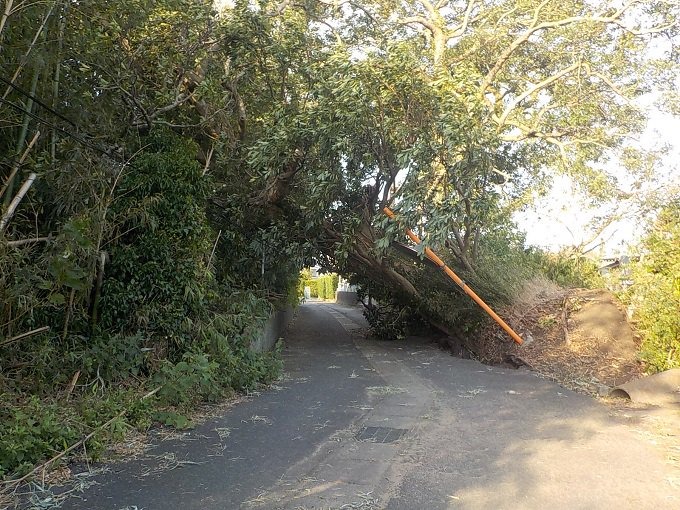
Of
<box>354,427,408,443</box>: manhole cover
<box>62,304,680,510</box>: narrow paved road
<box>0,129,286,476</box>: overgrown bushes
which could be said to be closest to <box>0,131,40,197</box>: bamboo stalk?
<box>0,129,286,476</box>: overgrown bushes

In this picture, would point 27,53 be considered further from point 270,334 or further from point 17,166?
point 270,334

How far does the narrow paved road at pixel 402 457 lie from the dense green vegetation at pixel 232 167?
916 mm

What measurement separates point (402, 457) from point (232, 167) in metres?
7.83

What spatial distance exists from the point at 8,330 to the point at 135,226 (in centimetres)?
243

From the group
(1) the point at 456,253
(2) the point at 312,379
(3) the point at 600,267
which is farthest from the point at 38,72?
(3) the point at 600,267

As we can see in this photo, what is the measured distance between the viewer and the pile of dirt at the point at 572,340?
35.7 feet

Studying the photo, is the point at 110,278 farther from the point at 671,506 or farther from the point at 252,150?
the point at 671,506

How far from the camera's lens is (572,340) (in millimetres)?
12570

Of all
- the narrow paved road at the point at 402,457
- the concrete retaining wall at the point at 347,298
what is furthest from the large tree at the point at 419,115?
the concrete retaining wall at the point at 347,298

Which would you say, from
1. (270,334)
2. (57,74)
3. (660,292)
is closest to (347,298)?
(270,334)

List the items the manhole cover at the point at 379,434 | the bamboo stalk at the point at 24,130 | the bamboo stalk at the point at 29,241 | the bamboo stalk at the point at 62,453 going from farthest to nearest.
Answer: the manhole cover at the point at 379,434 < the bamboo stalk at the point at 24,130 < the bamboo stalk at the point at 29,241 < the bamboo stalk at the point at 62,453

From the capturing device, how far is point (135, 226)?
862 centimetres

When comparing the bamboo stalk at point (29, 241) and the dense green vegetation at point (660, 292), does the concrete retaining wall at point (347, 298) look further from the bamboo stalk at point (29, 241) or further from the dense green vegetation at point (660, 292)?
the bamboo stalk at point (29, 241)

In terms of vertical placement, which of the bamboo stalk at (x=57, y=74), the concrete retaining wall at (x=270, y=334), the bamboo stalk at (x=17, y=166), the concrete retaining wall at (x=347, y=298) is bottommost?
the concrete retaining wall at (x=347, y=298)
